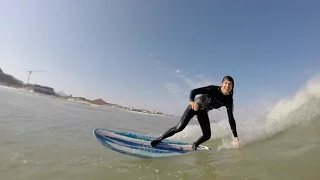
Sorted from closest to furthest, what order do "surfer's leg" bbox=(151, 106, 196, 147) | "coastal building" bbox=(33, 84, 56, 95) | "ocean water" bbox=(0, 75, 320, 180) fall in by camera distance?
"ocean water" bbox=(0, 75, 320, 180) → "surfer's leg" bbox=(151, 106, 196, 147) → "coastal building" bbox=(33, 84, 56, 95)

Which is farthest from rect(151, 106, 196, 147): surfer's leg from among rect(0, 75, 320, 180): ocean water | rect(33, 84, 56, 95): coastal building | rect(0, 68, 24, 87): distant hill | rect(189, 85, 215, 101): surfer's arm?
rect(0, 68, 24, 87): distant hill

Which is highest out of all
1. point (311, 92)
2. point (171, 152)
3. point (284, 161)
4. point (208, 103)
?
point (311, 92)

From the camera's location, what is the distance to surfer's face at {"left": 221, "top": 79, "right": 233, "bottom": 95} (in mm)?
6047

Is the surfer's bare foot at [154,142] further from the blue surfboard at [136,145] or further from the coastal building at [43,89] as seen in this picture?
the coastal building at [43,89]

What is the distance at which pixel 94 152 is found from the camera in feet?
22.5

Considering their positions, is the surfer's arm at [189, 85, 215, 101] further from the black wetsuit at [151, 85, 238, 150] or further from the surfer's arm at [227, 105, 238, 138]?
the surfer's arm at [227, 105, 238, 138]

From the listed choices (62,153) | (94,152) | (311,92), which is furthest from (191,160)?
(311,92)

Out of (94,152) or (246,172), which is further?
(94,152)

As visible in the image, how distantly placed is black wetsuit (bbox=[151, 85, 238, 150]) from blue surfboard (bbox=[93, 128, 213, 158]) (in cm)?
21

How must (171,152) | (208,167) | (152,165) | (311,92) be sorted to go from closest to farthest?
(208,167) → (152,165) → (171,152) → (311,92)

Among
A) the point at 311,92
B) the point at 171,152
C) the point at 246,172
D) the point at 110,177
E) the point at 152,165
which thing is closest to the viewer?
the point at 246,172

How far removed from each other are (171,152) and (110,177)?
8.35 ft

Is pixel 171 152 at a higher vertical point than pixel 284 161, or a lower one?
lower

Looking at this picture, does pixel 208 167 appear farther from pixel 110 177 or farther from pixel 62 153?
pixel 62 153
